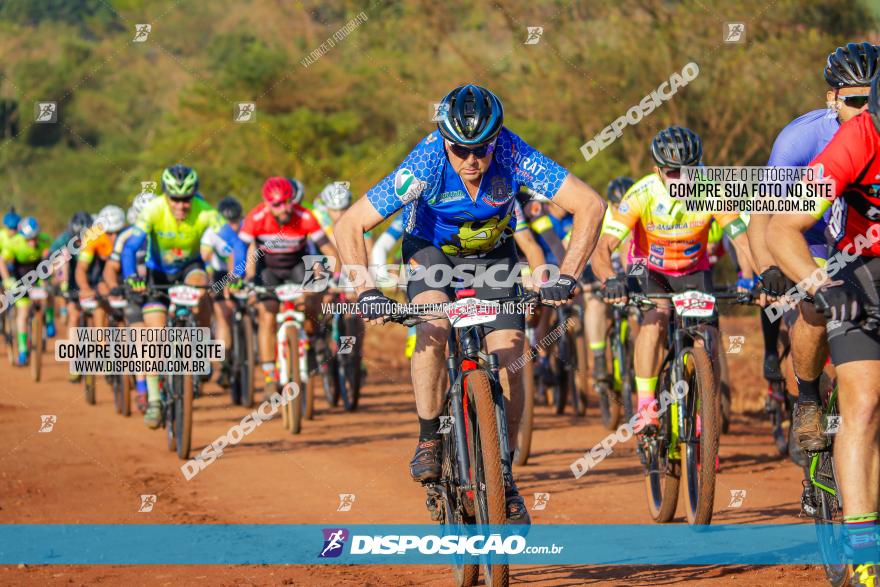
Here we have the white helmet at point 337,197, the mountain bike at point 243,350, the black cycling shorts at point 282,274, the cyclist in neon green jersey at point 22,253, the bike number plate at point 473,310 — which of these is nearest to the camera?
the bike number plate at point 473,310

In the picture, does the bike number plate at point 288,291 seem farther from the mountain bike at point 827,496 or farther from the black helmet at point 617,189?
the mountain bike at point 827,496

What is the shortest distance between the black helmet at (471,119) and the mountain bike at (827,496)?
2080mm

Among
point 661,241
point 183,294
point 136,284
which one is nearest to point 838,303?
point 661,241

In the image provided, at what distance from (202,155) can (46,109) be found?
968 inches

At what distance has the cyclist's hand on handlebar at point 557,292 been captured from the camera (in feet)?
20.8

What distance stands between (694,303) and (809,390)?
206 centimetres

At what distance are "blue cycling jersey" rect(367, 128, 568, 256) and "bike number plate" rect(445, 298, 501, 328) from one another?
2.25 feet

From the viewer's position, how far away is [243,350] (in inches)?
618

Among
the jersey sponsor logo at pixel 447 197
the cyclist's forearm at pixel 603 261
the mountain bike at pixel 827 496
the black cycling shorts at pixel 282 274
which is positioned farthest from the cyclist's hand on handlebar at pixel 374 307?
the black cycling shorts at pixel 282 274

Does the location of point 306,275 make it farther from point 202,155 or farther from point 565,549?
point 202,155

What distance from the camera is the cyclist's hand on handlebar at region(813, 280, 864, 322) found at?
5258mm

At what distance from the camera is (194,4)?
8444 cm

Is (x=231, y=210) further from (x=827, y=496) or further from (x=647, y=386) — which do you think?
(x=827, y=496)

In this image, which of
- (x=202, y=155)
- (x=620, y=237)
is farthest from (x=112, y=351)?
(x=202, y=155)
